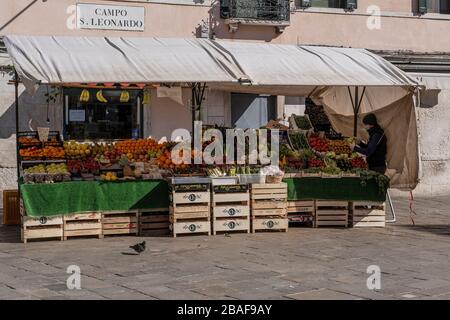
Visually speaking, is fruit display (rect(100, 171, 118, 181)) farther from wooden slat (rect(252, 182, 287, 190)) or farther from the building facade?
the building facade

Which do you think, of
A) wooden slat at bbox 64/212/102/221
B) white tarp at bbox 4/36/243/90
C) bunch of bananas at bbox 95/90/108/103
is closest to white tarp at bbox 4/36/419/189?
white tarp at bbox 4/36/243/90

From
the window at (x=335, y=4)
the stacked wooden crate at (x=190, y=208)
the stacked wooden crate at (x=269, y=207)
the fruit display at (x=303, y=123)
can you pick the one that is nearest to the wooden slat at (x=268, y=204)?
the stacked wooden crate at (x=269, y=207)

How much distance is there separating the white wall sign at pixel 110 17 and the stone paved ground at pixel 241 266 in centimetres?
457

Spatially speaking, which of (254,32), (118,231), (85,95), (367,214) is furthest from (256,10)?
(118,231)

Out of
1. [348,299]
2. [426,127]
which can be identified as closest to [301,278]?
[348,299]

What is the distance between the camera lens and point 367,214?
1070 centimetres

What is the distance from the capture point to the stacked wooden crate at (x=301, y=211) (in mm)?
10539

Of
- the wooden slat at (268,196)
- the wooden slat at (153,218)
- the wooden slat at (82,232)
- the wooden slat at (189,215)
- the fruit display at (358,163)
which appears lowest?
the wooden slat at (82,232)

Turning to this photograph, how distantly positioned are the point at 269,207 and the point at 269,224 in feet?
0.74

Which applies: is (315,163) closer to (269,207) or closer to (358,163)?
(358,163)

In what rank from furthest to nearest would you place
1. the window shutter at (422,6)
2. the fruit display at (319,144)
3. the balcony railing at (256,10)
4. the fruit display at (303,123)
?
the window shutter at (422,6)
the balcony railing at (256,10)
the fruit display at (303,123)
the fruit display at (319,144)

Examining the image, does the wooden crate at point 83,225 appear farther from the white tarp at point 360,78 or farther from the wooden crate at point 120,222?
the white tarp at point 360,78
